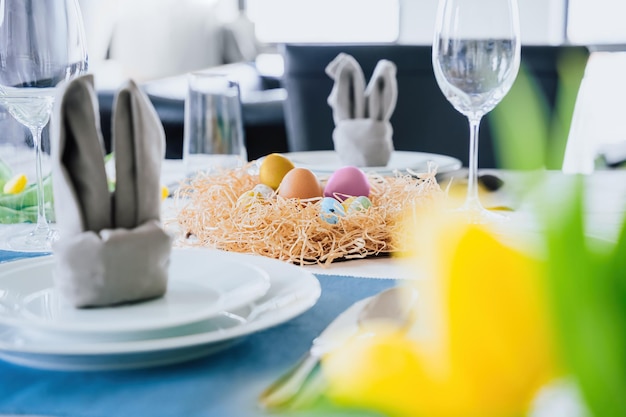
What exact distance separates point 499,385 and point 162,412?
0.73 ft

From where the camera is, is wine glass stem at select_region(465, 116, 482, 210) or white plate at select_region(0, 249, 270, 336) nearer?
white plate at select_region(0, 249, 270, 336)

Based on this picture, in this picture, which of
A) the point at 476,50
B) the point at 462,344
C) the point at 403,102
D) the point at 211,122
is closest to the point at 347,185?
the point at 476,50

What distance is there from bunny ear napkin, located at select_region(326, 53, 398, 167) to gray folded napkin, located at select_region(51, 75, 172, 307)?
71 cm

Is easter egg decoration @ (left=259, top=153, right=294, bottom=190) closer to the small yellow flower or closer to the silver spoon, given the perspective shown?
the small yellow flower

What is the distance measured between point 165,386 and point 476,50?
697 mm

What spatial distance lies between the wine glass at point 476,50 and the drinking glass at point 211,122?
Result: 381 millimetres

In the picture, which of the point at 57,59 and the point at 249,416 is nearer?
the point at 249,416

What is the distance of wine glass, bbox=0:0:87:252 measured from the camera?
0.83 metres

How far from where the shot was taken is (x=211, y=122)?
1246mm

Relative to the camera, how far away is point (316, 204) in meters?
0.90

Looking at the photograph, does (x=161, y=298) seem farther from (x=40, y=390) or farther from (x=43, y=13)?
(x=43, y=13)

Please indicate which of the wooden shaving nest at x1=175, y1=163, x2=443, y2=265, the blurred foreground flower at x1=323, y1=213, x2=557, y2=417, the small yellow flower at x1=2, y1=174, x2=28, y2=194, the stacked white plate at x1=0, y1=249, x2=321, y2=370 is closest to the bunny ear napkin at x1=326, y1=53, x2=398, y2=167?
the wooden shaving nest at x1=175, y1=163, x2=443, y2=265

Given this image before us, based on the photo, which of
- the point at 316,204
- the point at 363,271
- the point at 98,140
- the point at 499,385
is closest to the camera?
the point at 499,385

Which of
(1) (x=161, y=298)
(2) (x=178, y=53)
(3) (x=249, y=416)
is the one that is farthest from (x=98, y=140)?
(2) (x=178, y=53)
